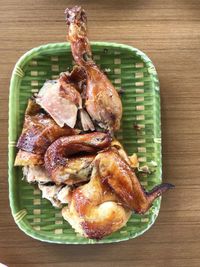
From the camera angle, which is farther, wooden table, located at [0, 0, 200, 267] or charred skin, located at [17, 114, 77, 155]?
wooden table, located at [0, 0, 200, 267]

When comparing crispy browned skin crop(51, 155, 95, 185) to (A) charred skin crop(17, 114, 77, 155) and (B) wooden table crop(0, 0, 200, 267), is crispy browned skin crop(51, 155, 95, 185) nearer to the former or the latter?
(A) charred skin crop(17, 114, 77, 155)

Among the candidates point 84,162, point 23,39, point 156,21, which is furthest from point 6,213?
point 156,21

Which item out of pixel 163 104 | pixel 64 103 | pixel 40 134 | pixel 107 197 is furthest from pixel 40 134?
pixel 163 104

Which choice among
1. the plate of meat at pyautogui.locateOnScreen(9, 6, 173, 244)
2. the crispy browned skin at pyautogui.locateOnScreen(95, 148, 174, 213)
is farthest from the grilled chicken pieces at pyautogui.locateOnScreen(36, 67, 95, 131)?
the crispy browned skin at pyautogui.locateOnScreen(95, 148, 174, 213)

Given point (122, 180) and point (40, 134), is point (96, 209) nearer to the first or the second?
point (122, 180)

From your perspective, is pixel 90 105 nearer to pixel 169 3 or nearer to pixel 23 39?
pixel 23 39
